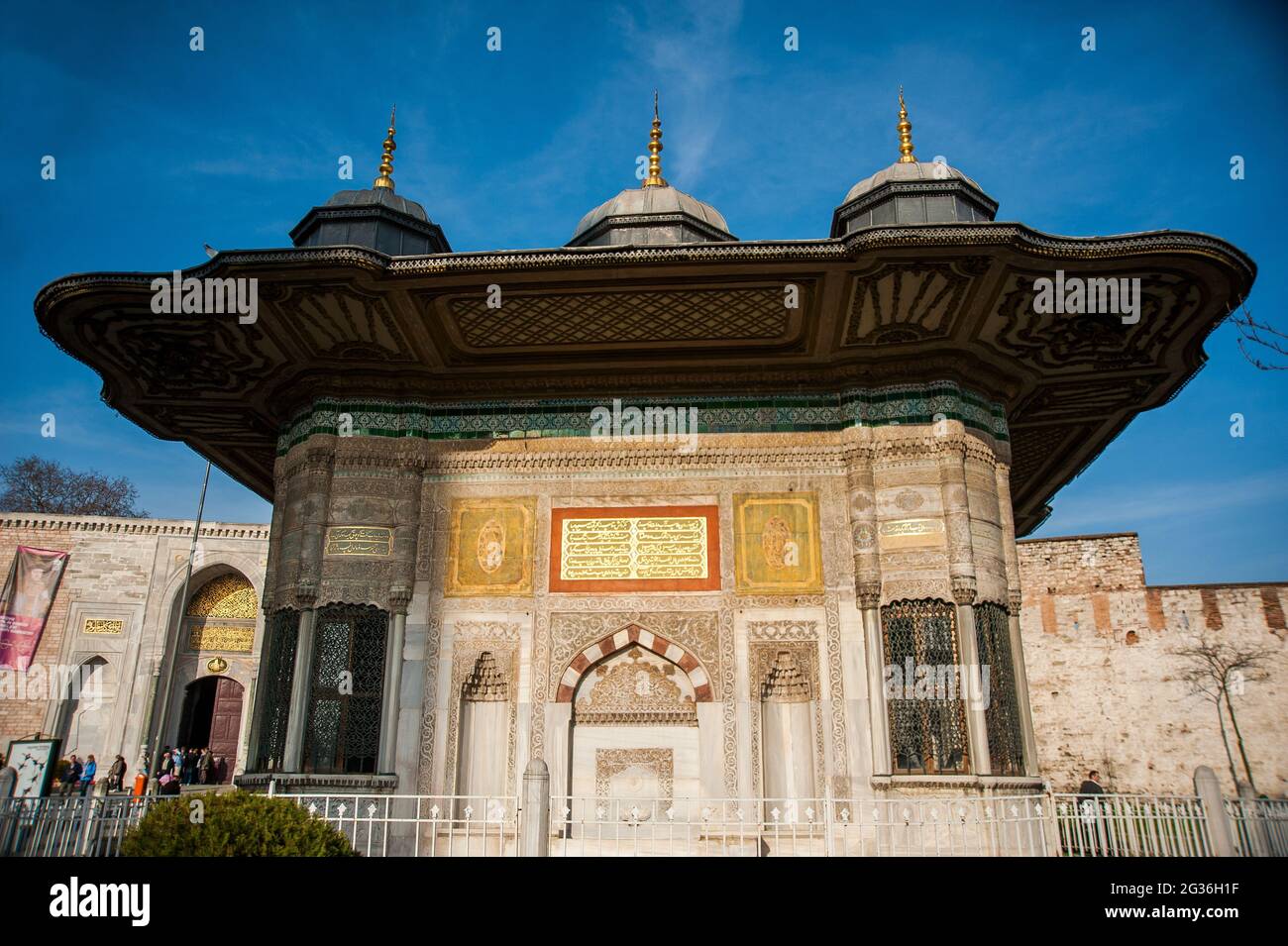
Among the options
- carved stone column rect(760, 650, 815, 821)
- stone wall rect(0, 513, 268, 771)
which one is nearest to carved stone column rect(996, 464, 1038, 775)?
carved stone column rect(760, 650, 815, 821)

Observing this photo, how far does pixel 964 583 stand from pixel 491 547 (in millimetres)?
4894

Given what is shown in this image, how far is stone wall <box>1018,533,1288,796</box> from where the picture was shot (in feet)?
59.5

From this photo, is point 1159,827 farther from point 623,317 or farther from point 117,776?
point 117,776

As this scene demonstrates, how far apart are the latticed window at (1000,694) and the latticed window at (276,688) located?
689 cm

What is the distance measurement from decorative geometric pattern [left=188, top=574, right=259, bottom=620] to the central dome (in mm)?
16324

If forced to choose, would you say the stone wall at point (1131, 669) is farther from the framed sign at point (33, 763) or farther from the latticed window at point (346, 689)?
the framed sign at point (33, 763)

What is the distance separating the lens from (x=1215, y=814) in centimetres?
691

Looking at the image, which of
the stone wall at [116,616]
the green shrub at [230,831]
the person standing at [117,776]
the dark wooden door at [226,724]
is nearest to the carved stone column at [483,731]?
the green shrub at [230,831]

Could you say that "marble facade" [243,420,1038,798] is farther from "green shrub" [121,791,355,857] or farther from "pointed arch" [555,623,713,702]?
"green shrub" [121,791,355,857]

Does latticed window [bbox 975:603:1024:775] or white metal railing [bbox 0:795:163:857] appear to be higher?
latticed window [bbox 975:603:1024:775]

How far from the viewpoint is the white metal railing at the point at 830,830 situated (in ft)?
25.7

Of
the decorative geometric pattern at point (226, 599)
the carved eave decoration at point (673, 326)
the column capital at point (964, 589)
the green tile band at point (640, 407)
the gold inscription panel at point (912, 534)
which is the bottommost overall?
the column capital at point (964, 589)

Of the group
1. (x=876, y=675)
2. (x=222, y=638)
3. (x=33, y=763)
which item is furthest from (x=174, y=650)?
(x=876, y=675)

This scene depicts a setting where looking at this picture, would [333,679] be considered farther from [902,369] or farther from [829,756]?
[902,369]
